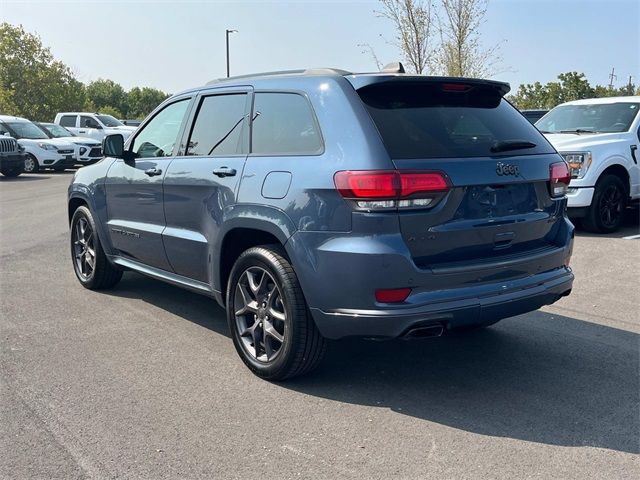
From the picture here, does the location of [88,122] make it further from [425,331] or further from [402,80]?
[425,331]

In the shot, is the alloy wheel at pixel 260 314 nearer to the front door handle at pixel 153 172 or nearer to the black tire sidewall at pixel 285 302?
the black tire sidewall at pixel 285 302

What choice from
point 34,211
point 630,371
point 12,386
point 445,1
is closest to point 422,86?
point 630,371

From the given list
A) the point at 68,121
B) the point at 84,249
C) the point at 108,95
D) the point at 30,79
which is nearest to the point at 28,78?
the point at 30,79

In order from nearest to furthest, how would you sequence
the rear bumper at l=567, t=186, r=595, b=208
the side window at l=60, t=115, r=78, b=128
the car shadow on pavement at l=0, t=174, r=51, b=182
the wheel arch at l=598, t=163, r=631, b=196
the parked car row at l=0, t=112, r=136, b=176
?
1. the rear bumper at l=567, t=186, r=595, b=208
2. the wheel arch at l=598, t=163, r=631, b=196
3. the car shadow on pavement at l=0, t=174, r=51, b=182
4. the parked car row at l=0, t=112, r=136, b=176
5. the side window at l=60, t=115, r=78, b=128

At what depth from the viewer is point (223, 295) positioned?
464 centimetres

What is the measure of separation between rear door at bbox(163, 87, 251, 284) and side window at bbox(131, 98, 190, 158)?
0.76ft

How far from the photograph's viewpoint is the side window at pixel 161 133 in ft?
17.5

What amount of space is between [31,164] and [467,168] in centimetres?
2155

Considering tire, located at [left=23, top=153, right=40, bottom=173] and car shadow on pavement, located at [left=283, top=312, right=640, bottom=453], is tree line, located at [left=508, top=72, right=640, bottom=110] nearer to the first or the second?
tire, located at [left=23, top=153, right=40, bottom=173]

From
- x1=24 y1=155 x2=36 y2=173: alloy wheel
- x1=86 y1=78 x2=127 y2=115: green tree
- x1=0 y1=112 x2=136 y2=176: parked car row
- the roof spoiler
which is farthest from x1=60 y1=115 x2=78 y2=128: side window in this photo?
x1=86 y1=78 x2=127 y2=115: green tree

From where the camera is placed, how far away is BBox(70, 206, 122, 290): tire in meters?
6.41

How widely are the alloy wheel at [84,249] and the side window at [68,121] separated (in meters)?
24.5

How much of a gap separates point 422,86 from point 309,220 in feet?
3.50

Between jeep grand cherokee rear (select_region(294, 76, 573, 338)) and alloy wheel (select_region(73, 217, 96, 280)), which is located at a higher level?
jeep grand cherokee rear (select_region(294, 76, 573, 338))
